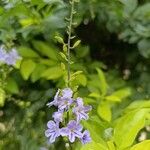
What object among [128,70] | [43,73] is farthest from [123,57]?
[43,73]

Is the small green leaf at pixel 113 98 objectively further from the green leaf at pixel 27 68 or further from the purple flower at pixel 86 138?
the purple flower at pixel 86 138

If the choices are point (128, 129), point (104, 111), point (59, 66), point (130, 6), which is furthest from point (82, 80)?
point (128, 129)

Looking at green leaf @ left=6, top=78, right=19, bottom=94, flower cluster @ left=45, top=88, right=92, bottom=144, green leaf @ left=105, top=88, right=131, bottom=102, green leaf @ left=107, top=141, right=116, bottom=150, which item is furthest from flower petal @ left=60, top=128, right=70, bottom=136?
green leaf @ left=6, top=78, right=19, bottom=94

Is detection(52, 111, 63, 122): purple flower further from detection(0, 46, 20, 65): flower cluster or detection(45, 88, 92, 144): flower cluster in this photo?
detection(0, 46, 20, 65): flower cluster

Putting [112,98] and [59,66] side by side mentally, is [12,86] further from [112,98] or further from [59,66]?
[112,98]

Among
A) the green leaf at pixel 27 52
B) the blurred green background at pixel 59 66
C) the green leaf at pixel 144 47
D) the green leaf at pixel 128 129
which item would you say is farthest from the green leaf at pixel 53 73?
the green leaf at pixel 128 129

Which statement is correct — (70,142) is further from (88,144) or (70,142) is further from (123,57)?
(123,57)
